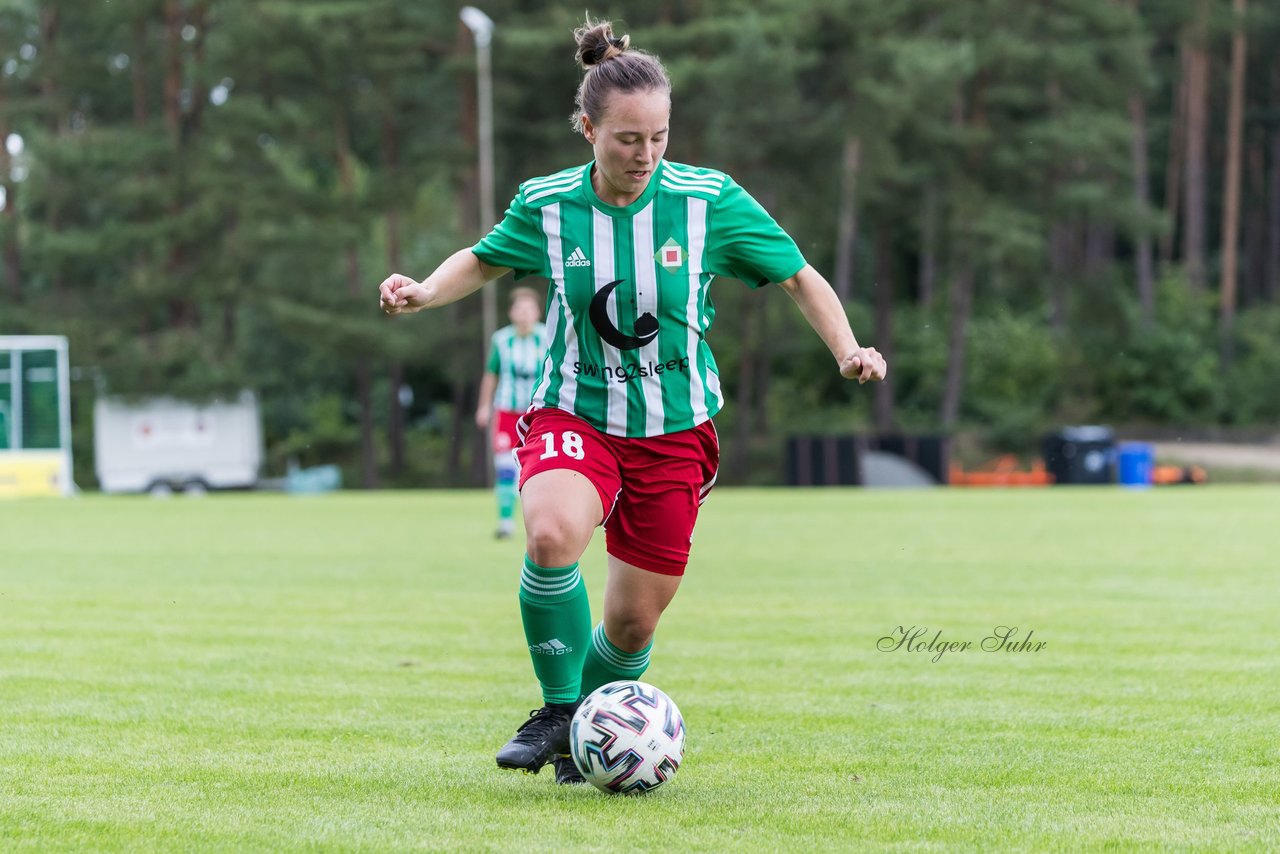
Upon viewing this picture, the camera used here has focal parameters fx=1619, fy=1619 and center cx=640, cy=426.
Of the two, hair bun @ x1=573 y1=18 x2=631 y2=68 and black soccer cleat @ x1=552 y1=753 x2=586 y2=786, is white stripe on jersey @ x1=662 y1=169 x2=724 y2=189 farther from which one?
black soccer cleat @ x1=552 y1=753 x2=586 y2=786

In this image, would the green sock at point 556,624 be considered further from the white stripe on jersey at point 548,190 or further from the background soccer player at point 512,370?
the background soccer player at point 512,370

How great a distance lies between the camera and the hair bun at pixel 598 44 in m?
4.65

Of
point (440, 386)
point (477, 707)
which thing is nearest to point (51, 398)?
point (440, 386)

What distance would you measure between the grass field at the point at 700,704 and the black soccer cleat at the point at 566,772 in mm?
123

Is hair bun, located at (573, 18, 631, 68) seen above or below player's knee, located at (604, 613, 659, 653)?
above

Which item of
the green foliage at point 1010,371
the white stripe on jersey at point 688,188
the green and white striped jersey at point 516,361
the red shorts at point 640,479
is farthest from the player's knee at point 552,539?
the green foliage at point 1010,371

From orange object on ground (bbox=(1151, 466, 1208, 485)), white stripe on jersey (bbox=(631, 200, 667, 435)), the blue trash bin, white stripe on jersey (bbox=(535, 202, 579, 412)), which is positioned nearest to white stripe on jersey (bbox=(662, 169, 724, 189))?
white stripe on jersey (bbox=(631, 200, 667, 435))

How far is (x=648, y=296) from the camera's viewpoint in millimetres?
4648

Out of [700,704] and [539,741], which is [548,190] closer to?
[539,741]

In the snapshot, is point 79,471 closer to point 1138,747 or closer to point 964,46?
point 964,46

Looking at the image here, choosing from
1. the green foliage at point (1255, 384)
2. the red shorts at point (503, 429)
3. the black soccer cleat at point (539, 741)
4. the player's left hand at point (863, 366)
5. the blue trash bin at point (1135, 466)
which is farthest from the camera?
the green foliage at point (1255, 384)

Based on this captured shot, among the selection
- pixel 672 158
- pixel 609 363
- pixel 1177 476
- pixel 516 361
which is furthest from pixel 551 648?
pixel 672 158

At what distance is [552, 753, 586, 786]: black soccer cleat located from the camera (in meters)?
4.82

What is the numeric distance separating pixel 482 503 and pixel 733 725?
18824mm
